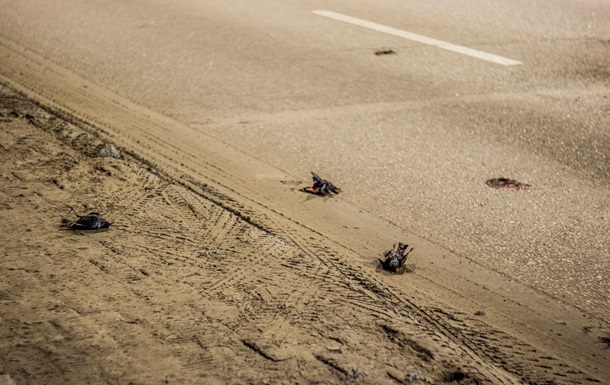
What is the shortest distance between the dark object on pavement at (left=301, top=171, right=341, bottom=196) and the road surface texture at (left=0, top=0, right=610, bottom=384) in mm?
81

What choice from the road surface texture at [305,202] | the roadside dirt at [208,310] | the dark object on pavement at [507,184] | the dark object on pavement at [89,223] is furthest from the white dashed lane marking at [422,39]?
the dark object on pavement at [89,223]

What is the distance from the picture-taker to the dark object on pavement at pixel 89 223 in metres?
3.72

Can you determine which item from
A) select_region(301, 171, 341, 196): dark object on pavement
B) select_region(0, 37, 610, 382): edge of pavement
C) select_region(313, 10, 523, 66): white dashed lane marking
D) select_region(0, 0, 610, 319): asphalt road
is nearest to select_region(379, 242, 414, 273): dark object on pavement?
select_region(0, 37, 610, 382): edge of pavement

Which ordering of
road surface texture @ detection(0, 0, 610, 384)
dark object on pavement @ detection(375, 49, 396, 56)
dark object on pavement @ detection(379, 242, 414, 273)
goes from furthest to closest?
dark object on pavement @ detection(375, 49, 396, 56)
dark object on pavement @ detection(379, 242, 414, 273)
road surface texture @ detection(0, 0, 610, 384)

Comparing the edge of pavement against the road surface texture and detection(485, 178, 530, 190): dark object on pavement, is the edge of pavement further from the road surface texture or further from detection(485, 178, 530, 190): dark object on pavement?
detection(485, 178, 530, 190): dark object on pavement

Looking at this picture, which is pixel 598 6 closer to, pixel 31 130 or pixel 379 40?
pixel 379 40

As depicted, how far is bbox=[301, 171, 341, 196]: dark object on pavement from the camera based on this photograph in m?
4.45

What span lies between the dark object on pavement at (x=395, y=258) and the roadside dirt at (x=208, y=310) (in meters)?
0.07

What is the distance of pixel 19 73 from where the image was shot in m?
6.55

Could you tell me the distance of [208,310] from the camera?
3082 mm

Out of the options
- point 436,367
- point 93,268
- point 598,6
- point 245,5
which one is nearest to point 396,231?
point 436,367

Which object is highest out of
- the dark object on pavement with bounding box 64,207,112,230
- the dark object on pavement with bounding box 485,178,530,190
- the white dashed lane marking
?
the white dashed lane marking

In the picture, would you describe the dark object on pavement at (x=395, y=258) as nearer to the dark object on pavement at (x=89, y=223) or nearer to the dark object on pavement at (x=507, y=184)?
the dark object on pavement at (x=507, y=184)

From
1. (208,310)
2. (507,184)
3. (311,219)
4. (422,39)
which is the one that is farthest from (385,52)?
(208,310)
